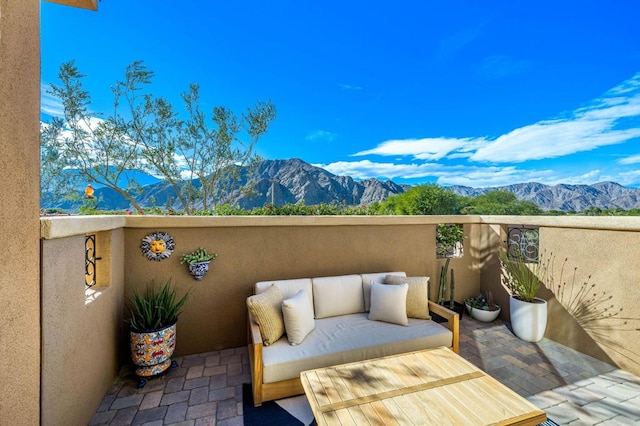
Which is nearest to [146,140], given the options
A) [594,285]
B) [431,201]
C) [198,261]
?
[198,261]

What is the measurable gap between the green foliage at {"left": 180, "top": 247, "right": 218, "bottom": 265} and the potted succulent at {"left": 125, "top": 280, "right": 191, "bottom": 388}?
422mm

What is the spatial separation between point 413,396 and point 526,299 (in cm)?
341

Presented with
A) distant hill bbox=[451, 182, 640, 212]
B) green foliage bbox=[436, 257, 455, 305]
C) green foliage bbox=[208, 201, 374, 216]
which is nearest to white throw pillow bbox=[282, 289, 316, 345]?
green foliage bbox=[208, 201, 374, 216]

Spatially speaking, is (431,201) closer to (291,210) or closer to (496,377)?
(291,210)

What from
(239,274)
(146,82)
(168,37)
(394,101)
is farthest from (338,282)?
(394,101)

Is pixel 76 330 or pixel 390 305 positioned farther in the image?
pixel 390 305

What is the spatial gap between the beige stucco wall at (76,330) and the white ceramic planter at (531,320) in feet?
18.4

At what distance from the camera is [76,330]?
2133 mm

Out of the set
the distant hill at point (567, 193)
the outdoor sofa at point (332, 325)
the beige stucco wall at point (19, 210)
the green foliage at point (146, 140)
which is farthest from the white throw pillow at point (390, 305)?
the distant hill at point (567, 193)

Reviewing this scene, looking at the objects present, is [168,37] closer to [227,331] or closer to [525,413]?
[227,331]

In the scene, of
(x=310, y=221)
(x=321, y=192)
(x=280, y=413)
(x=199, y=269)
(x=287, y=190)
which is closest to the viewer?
(x=280, y=413)

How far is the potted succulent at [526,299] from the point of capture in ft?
13.0

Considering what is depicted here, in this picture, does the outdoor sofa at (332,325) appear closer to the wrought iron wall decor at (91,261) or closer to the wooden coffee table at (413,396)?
the wooden coffee table at (413,396)

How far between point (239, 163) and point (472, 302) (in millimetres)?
6974
